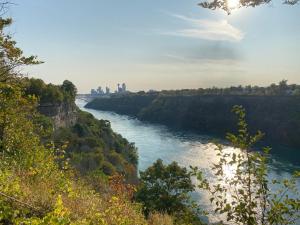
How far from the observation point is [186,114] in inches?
6841

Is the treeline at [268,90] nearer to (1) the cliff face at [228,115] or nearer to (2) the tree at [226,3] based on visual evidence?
(1) the cliff face at [228,115]

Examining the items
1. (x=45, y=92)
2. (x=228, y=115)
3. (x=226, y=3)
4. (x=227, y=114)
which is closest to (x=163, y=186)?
(x=226, y=3)

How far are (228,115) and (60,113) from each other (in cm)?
8932

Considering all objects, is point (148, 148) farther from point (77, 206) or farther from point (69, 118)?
point (77, 206)

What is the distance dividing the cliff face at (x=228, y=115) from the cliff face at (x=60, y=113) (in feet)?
202

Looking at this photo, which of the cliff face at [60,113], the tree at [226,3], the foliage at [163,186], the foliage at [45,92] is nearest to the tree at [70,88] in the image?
the cliff face at [60,113]

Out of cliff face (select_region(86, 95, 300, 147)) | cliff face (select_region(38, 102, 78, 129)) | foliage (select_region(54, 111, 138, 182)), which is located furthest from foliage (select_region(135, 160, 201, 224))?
cliff face (select_region(86, 95, 300, 147))

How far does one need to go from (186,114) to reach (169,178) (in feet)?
432

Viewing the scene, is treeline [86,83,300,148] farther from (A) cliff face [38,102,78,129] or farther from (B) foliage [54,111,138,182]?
(A) cliff face [38,102,78,129]

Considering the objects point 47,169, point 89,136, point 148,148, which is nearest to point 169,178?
point 47,169

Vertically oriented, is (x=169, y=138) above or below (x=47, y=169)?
below

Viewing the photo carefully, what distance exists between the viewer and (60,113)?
7962 centimetres

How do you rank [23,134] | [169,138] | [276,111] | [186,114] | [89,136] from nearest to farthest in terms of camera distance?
1. [23,134]
2. [89,136]
3. [169,138]
4. [276,111]
5. [186,114]

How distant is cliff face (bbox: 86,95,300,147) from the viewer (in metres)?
128
